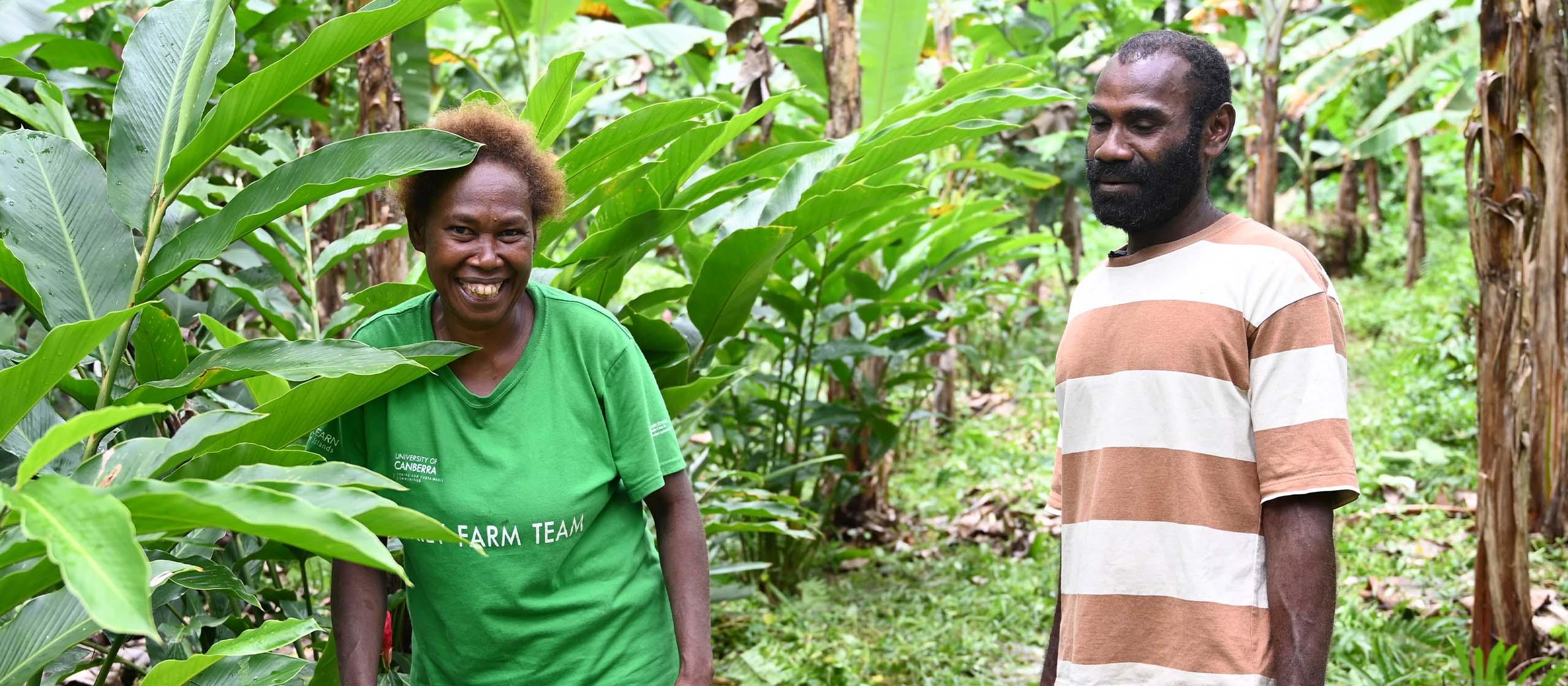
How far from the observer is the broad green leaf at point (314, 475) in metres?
1.15

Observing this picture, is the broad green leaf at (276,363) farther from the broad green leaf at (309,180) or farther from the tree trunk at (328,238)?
the tree trunk at (328,238)

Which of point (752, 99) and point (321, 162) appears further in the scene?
point (752, 99)

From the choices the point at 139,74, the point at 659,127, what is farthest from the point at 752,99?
the point at 139,74

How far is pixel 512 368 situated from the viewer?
1.67m

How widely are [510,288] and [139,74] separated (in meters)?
0.62

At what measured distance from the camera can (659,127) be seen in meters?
2.26

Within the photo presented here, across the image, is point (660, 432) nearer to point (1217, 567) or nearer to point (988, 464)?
point (1217, 567)

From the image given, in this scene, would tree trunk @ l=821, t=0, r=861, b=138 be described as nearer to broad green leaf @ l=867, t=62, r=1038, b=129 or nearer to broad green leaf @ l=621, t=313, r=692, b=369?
broad green leaf @ l=867, t=62, r=1038, b=129

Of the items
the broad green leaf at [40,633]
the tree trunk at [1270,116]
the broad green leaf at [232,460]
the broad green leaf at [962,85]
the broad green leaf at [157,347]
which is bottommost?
the broad green leaf at [40,633]

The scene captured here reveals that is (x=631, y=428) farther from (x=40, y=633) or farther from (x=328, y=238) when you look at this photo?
(x=328, y=238)

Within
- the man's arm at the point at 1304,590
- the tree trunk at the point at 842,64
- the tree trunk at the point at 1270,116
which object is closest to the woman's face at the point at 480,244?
the man's arm at the point at 1304,590

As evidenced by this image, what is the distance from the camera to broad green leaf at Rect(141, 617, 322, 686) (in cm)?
137

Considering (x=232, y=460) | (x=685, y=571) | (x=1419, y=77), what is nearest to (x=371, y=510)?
(x=232, y=460)

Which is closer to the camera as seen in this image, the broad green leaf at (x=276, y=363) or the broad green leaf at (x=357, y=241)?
the broad green leaf at (x=276, y=363)
